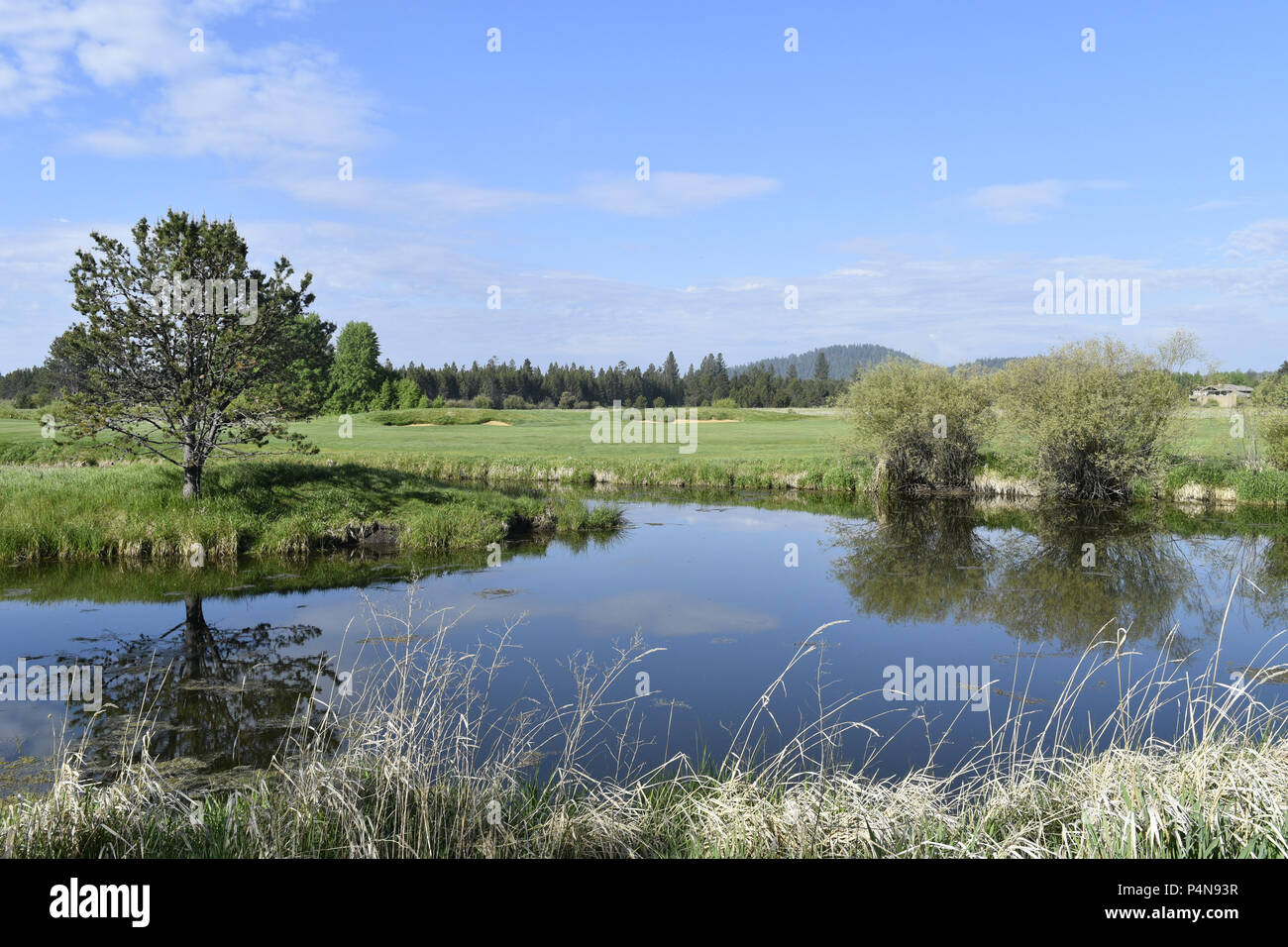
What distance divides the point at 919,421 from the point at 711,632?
22.8 m

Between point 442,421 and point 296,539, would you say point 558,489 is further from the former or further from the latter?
point 442,421

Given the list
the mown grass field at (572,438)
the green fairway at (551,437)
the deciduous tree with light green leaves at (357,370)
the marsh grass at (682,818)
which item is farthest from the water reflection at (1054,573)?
the deciduous tree with light green leaves at (357,370)

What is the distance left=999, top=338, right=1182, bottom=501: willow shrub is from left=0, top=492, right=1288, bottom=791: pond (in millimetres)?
7338

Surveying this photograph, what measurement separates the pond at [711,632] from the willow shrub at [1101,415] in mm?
7338

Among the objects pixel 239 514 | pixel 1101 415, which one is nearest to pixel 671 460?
pixel 1101 415

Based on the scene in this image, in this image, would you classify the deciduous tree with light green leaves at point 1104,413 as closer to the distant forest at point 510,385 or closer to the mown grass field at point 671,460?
the mown grass field at point 671,460

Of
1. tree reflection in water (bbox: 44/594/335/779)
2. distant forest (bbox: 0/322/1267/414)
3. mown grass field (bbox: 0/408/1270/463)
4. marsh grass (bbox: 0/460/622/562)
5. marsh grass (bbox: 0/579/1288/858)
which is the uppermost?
distant forest (bbox: 0/322/1267/414)

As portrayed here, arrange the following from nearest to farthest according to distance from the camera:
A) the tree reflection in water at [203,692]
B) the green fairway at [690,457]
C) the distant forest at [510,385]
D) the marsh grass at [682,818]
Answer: the marsh grass at [682,818], the tree reflection in water at [203,692], the green fairway at [690,457], the distant forest at [510,385]

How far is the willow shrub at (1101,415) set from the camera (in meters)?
29.6

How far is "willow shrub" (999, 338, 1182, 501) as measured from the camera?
29.6 m

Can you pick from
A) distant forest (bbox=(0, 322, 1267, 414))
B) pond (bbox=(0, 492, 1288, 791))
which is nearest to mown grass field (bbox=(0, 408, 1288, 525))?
pond (bbox=(0, 492, 1288, 791))

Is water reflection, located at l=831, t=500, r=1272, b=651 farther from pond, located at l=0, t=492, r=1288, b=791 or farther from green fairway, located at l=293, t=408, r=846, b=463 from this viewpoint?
green fairway, located at l=293, t=408, r=846, b=463

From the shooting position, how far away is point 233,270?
19.0 meters

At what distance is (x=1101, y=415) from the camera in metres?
29.6
